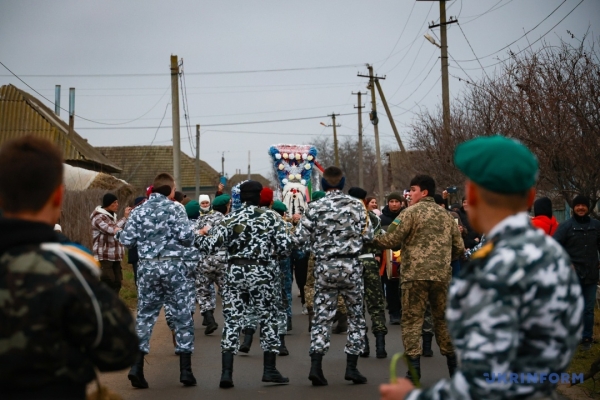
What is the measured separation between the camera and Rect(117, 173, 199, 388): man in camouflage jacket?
8773 millimetres

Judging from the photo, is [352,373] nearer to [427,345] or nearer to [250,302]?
[250,302]

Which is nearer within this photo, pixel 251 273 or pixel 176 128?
pixel 251 273

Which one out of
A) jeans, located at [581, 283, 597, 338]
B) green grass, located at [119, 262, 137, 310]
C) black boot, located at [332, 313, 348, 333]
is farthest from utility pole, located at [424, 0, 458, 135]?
jeans, located at [581, 283, 597, 338]

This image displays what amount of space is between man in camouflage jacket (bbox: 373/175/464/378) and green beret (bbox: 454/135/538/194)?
5.69 metres

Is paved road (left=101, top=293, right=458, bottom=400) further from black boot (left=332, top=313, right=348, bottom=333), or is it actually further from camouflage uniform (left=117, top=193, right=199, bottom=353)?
camouflage uniform (left=117, top=193, right=199, bottom=353)

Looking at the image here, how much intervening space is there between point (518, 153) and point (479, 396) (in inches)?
33.4

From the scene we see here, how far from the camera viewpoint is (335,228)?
893 cm

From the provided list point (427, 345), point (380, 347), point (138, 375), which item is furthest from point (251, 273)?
point (427, 345)

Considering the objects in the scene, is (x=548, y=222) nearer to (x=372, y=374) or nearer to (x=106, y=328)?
(x=372, y=374)

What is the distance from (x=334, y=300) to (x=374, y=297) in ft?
7.22

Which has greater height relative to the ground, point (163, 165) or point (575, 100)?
point (163, 165)

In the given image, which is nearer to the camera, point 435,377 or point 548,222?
point 435,377

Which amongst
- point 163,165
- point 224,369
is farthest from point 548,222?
point 163,165

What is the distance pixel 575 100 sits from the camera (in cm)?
1262
